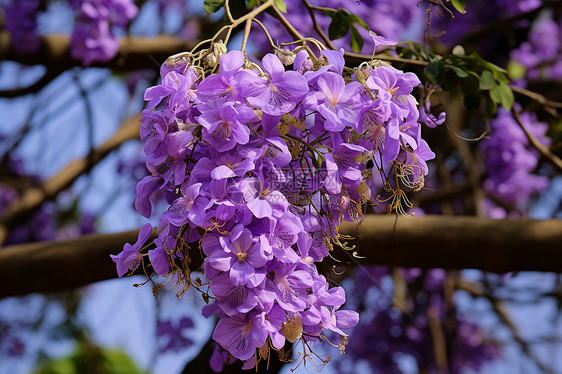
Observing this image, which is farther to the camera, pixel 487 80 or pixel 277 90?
pixel 487 80

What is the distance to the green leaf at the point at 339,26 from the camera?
4.90 feet

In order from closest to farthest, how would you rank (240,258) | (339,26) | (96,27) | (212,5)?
1. (240,258)
2. (212,5)
3. (339,26)
4. (96,27)

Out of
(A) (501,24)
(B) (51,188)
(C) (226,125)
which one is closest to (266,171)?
(C) (226,125)

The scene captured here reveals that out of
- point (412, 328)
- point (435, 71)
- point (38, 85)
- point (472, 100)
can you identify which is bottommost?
point (412, 328)

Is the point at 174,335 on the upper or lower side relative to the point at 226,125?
lower

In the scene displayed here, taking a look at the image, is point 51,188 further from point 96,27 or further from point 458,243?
point 458,243

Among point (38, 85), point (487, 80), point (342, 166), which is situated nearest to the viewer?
point (342, 166)

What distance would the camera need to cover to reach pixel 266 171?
35.7 inches

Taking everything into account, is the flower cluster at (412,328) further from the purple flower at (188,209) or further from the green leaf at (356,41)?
the purple flower at (188,209)

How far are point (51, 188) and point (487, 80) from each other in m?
2.21

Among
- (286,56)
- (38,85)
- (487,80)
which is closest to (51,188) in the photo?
(38,85)

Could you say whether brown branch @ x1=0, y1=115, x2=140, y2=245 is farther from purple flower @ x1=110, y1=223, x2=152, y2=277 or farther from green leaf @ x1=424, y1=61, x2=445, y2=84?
purple flower @ x1=110, y1=223, x2=152, y2=277

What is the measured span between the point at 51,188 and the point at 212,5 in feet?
6.63

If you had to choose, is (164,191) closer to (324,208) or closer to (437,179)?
(324,208)
